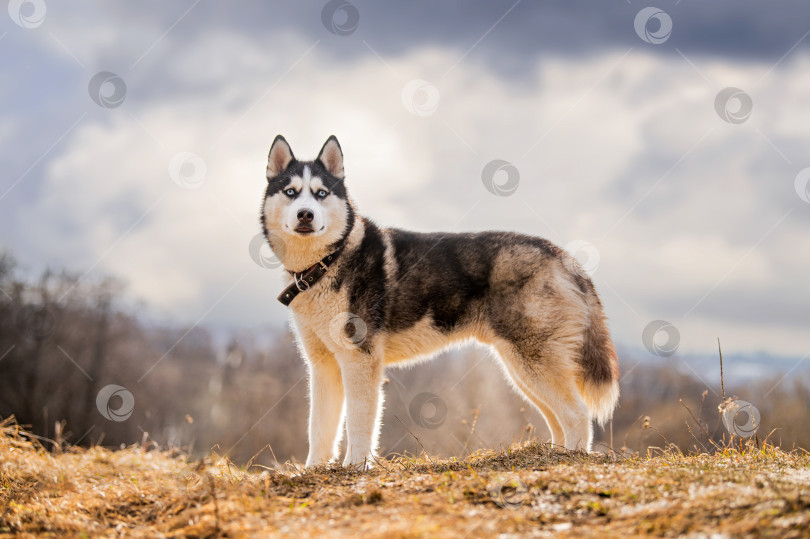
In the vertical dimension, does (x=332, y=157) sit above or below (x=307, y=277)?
above

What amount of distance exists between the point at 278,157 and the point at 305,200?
2.85ft

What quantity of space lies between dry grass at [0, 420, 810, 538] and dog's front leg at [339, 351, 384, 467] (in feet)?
1.77

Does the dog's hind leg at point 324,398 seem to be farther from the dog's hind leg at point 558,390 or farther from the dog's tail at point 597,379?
the dog's tail at point 597,379

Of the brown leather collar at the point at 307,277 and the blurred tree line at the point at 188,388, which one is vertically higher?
the brown leather collar at the point at 307,277

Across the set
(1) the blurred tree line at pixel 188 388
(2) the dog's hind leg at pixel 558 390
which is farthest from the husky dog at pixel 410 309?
(1) the blurred tree line at pixel 188 388

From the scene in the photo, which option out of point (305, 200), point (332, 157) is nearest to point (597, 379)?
point (305, 200)

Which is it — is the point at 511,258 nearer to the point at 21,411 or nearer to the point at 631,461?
the point at 631,461

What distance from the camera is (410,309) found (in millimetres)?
6027

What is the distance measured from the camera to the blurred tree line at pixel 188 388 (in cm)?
3503

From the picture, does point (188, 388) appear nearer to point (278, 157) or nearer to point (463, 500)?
point (278, 157)

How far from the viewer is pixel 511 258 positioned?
6.11m

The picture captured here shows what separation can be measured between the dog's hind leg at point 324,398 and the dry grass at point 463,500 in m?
1.08

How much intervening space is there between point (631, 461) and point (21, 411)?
38.2 meters

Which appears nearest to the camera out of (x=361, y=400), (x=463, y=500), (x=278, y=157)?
(x=463, y=500)
